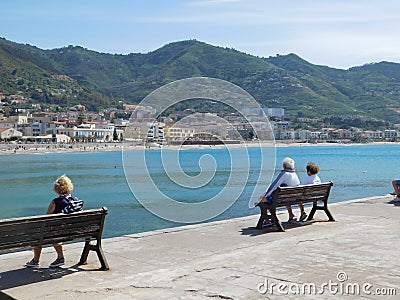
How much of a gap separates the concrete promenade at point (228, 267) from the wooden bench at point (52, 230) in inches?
15.0

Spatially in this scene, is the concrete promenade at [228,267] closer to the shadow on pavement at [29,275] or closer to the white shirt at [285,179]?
the shadow on pavement at [29,275]

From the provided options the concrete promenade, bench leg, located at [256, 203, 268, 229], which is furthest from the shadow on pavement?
bench leg, located at [256, 203, 268, 229]

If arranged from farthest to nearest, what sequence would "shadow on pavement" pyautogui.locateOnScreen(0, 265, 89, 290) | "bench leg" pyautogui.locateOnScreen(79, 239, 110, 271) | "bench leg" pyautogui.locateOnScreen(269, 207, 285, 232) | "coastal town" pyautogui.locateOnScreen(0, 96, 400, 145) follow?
"coastal town" pyautogui.locateOnScreen(0, 96, 400, 145) → "bench leg" pyautogui.locateOnScreen(269, 207, 285, 232) → "bench leg" pyautogui.locateOnScreen(79, 239, 110, 271) → "shadow on pavement" pyautogui.locateOnScreen(0, 265, 89, 290)

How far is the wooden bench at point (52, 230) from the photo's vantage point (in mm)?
5445

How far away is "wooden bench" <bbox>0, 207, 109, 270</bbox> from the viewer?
545 cm

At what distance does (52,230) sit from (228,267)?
1.97 meters

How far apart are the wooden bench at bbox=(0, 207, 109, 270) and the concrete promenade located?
1.25ft

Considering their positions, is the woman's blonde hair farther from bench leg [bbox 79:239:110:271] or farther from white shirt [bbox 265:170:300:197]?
white shirt [bbox 265:170:300:197]

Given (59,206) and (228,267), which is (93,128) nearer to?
(59,206)

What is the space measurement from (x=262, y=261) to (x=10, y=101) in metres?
199

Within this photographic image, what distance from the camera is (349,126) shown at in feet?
Result: 637

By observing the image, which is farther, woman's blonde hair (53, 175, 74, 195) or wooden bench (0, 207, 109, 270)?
woman's blonde hair (53, 175, 74, 195)

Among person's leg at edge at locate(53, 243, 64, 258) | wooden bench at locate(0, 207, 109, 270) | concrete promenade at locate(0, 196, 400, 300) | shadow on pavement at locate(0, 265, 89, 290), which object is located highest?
wooden bench at locate(0, 207, 109, 270)

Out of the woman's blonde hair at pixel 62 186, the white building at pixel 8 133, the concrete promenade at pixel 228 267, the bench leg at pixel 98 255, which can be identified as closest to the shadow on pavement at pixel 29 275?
the concrete promenade at pixel 228 267
